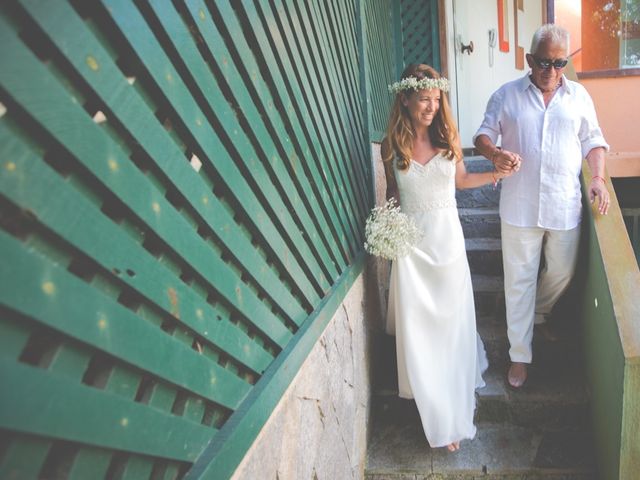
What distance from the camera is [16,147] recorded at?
2.29 feet

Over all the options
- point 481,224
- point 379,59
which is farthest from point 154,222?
point 379,59

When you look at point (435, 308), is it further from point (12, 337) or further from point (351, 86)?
point (12, 337)

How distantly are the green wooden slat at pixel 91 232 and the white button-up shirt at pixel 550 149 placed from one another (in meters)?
2.45

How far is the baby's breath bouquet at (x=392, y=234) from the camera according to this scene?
296 cm

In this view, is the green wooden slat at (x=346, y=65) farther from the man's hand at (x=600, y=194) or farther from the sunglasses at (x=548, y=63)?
the man's hand at (x=600, y=194)

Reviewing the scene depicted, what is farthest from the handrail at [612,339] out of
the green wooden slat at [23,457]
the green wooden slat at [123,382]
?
the green wooden slat at [23,457]

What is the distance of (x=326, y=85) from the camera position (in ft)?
8.55

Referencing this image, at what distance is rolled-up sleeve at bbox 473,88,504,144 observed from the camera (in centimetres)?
327

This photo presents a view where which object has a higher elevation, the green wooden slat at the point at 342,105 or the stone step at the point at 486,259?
the green wooden slat at the point at 342,105

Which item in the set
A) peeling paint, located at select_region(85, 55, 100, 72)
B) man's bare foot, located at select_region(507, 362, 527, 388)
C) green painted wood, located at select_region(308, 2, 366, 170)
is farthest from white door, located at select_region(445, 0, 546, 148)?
peeling paint, located at select_region(85, 55, 100, 72)

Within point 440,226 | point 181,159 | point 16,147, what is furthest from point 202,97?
point 440,226

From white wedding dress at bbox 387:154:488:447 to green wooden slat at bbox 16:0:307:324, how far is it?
1730 millimetres

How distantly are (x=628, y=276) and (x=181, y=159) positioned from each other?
2.51 meters

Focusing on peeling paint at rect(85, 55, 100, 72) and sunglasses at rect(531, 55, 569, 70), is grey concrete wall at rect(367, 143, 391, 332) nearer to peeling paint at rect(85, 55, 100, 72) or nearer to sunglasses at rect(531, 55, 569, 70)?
sunglasses at rect(531, 55, 569, 70)
